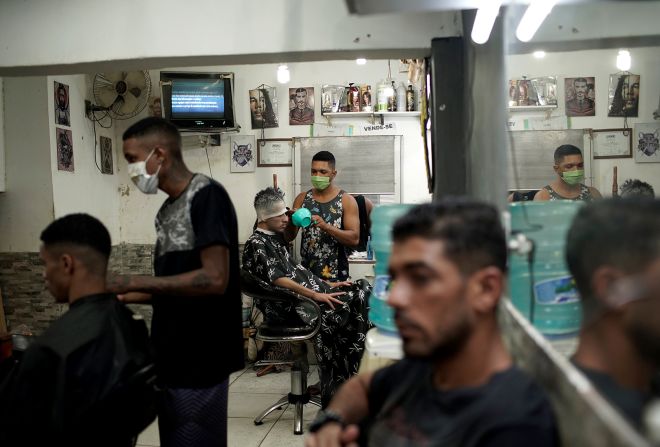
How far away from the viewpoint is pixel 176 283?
177 centimetres

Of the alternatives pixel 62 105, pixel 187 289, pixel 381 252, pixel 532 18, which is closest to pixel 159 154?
pixel 187 289

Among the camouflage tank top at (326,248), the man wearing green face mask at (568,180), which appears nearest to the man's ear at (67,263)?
the man wearing green face mask at (568,180)

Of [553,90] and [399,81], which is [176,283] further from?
[399,81]

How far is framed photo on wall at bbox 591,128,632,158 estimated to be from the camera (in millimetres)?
1754

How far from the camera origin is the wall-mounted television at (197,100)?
4914mm

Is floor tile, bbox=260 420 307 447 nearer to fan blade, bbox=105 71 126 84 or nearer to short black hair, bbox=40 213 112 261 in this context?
short black hair, bbox=40 213 112 261

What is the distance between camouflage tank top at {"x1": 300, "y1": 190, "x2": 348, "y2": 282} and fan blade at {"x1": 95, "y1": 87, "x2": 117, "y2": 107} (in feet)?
7.23

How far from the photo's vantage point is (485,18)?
1777 mm

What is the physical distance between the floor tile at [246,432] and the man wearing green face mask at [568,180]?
2.30 m

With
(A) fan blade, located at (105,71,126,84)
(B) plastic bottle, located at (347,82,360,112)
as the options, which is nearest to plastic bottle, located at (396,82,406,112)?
(B) plastic bottle, located at (347,82,360,112)

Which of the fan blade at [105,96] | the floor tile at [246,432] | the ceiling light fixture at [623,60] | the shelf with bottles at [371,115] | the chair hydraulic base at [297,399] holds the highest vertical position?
the fan blade at [105,96]

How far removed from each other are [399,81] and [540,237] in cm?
387

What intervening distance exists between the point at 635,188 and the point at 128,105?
4456mm

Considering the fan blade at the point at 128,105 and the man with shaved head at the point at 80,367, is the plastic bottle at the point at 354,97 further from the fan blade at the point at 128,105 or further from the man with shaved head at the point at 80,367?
the man with shaved head at the point at 80,367
